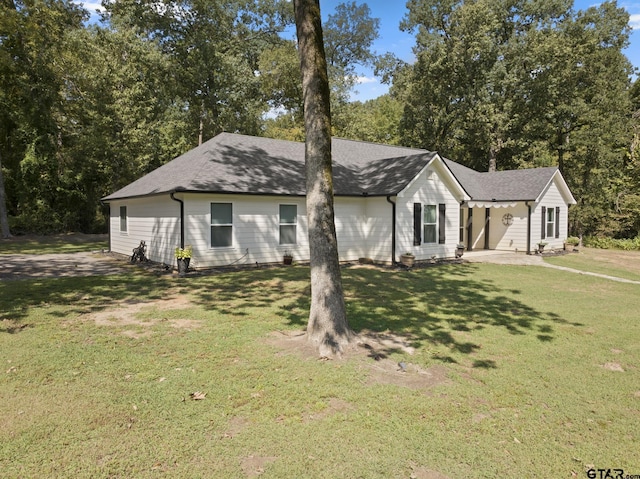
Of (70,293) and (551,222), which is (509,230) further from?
(70,293)

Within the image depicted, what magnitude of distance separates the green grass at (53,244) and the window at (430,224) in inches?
689

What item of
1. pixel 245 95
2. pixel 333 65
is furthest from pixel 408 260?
pixel 333 65

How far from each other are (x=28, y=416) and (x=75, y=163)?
101 ft

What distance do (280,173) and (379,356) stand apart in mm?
12411

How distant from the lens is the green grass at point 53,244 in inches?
834

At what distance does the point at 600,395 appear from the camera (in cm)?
502

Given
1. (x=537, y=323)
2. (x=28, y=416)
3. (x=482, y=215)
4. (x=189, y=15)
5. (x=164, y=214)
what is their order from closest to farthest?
(x=28, y=416) → (x=537, y=323) → (x=164, y=214) → (x=482, y=215) → (x=189, y=15)

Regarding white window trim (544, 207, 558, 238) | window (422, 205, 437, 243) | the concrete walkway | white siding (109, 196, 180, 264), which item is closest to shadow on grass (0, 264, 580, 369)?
white siding (109, 196, 180, 264)

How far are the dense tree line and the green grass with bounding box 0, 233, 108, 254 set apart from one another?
5.07 ft

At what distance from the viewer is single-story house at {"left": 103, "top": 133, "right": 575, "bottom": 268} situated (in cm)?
1472

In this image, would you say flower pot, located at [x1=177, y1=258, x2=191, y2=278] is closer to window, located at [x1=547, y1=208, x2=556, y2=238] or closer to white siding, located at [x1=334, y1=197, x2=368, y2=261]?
white siding, located at [x1=334, y1=197, x2=368, y2=261]

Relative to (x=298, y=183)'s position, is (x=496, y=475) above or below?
below

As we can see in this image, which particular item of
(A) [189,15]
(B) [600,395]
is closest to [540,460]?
(B) [600,395]

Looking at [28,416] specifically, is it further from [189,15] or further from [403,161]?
[189,15]
